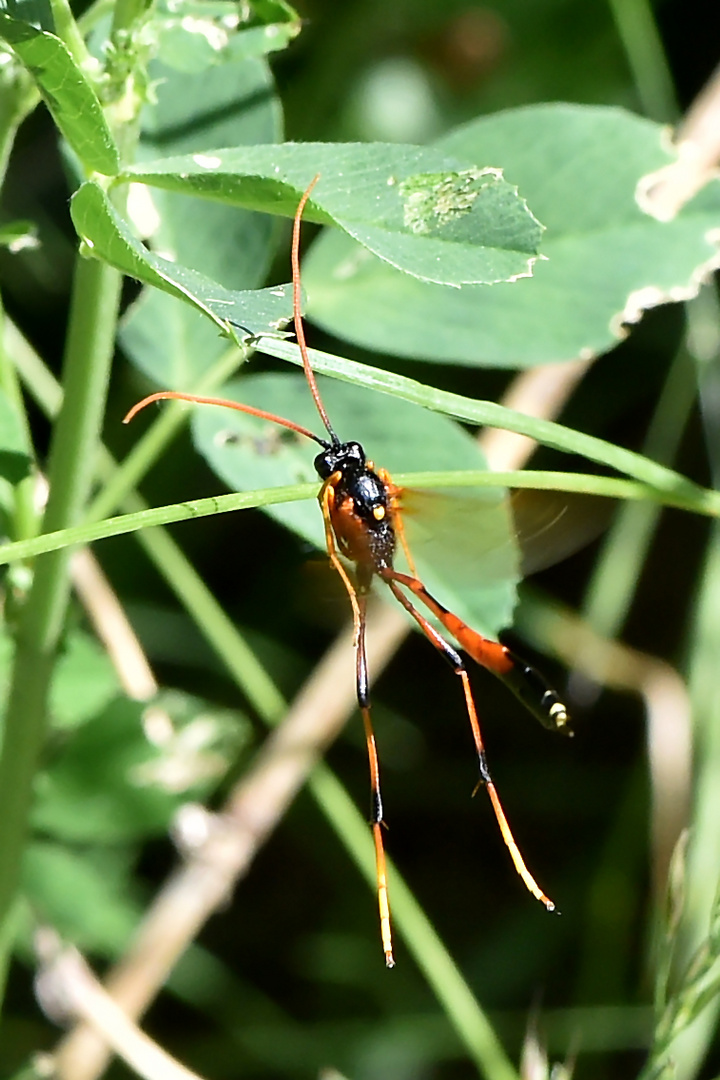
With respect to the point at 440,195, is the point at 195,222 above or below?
above

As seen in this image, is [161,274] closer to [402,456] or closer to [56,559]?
[56,559]

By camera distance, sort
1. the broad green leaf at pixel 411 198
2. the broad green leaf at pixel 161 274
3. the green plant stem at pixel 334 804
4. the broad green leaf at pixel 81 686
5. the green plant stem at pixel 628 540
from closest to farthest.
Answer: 1. the broad green leaf at pixel 161 274
2. the broad green leaf at pixel 411 198
3. the broad green leaf at pixel 81 686
4. the green plant stem at pixel 334 804
5. the green plant stem at pixel 628 540

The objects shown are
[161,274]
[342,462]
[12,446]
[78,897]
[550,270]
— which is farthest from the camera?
[78,897]

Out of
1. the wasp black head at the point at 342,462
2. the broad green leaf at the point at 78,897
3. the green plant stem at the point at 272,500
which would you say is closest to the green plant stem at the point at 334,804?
the broad green leaf at the point at 78,897

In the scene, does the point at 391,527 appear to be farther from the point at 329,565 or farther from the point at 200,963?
the point at 200,963

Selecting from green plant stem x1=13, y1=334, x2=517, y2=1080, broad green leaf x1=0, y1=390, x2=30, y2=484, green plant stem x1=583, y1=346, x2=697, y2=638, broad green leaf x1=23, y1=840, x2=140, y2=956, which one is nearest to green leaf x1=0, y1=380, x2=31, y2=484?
broad green leaf x1=0, y1=390, x2=30, y2=484

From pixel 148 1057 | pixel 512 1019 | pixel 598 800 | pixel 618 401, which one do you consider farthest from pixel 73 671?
pixel 618 401

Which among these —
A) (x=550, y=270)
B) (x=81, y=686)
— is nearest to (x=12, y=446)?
(x=81, y=686)

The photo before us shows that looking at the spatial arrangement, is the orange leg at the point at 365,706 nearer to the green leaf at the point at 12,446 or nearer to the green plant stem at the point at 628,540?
the green leaf at the point at 12,446
